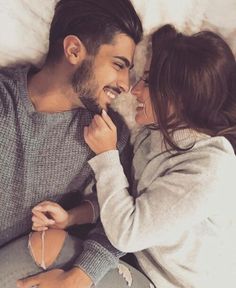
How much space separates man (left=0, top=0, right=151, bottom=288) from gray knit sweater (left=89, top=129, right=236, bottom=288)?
0.11 metres

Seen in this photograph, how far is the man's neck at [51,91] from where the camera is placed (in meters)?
1.19

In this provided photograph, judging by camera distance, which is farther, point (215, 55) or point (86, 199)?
point (86, 199)

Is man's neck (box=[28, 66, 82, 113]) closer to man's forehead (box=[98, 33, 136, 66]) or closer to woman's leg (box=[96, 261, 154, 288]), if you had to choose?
man's forehead (box=[98, 33, 136, 66])

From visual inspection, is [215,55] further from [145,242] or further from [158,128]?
[145,242]

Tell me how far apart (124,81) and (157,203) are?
34cm

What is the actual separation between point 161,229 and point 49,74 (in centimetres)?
52

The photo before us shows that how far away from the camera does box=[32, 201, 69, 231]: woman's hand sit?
1099 mm

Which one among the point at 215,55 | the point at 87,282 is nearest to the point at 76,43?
the point at 215,55

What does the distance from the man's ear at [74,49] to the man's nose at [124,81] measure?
114 millimetres

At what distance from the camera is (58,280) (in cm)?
108

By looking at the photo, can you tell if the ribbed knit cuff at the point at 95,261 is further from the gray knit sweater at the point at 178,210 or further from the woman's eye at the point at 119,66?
the woman's eye at the point at 119,66

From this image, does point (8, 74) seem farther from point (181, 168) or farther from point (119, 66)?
point (181, 168)

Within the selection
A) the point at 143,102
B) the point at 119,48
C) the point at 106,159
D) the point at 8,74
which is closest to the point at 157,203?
the point at 106,159

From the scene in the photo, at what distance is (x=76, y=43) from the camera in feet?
3.76
